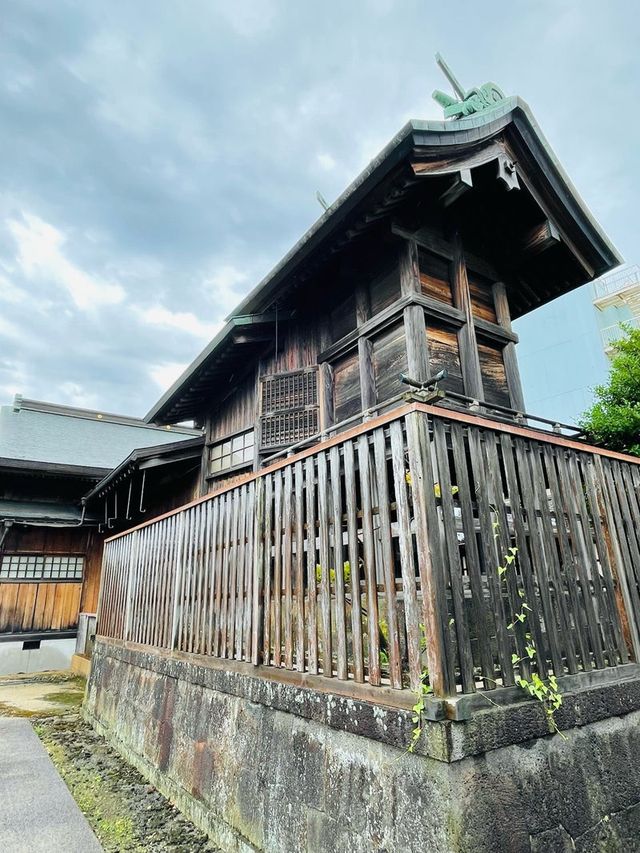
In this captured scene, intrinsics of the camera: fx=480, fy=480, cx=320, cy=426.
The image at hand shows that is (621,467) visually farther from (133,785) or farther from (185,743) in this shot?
(133,785)

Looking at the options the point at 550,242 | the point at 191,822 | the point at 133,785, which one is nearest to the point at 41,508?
the point at 133,785

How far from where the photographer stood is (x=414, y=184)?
5.76 metres

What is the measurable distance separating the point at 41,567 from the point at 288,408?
9.39 metres

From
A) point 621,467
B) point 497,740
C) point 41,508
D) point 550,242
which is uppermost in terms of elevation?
point 550,242

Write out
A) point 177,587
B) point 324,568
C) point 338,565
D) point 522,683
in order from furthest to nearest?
point 177,587, point 324,568, point 338,565, point 522,683

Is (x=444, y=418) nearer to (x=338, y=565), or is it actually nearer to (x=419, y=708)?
(x=338, y=565)

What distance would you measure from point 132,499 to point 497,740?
1173 centimetres

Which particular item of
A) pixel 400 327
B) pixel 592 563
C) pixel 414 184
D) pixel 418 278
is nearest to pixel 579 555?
pixel 592 563

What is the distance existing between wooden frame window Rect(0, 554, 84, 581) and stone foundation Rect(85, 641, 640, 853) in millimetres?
10407

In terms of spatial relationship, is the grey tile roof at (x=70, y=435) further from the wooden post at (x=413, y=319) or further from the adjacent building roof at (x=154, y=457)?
the wooden post at (x=413, y=319)

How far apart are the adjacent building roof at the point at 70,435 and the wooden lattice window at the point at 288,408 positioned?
892cm

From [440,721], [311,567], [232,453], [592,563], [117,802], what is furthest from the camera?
[232,453]

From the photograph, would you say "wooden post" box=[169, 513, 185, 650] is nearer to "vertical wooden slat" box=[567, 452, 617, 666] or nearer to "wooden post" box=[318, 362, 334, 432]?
"wooden post" box=[318, 362, 334, 432]

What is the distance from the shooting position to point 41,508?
498 inches
